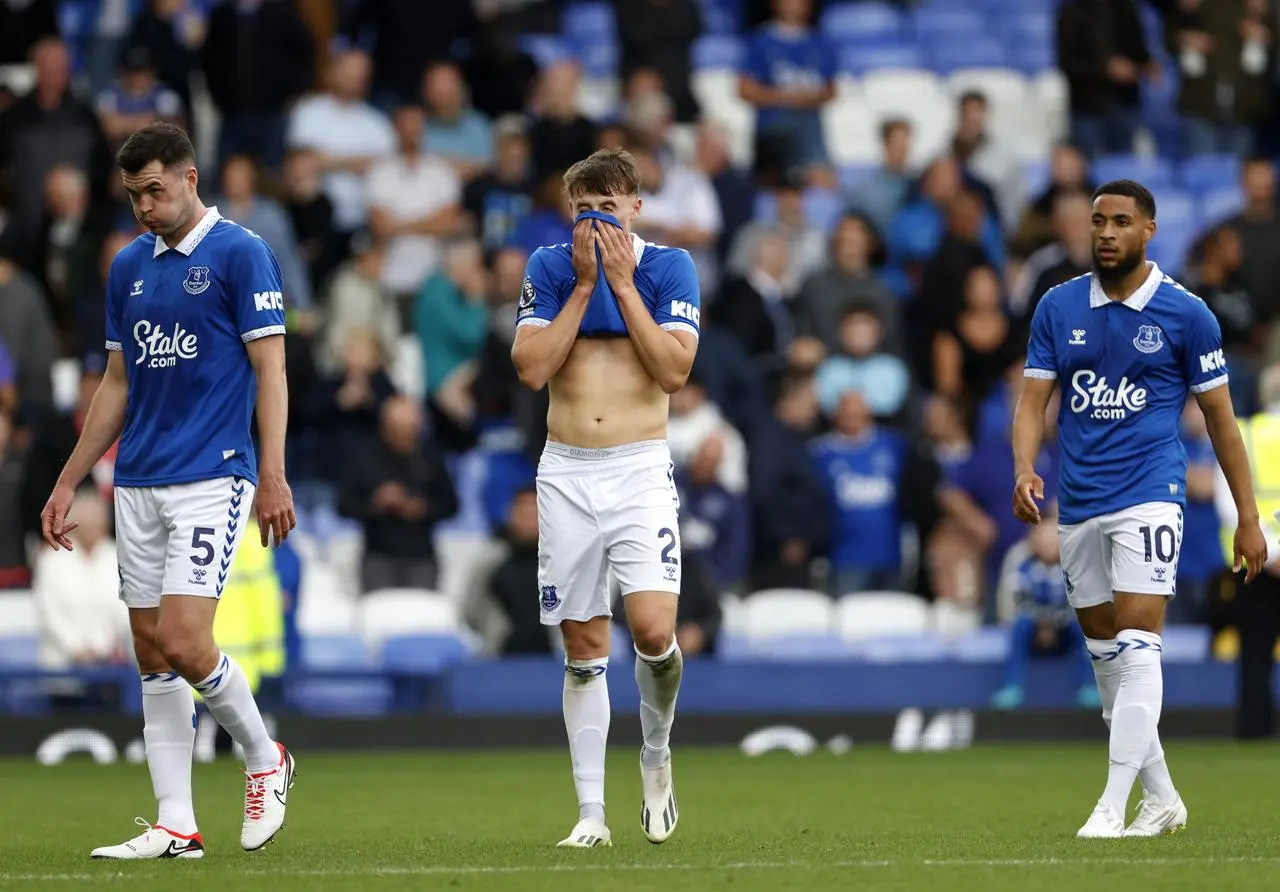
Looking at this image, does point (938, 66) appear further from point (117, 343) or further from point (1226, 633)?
point (117, 343)

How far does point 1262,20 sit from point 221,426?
49.8 feet

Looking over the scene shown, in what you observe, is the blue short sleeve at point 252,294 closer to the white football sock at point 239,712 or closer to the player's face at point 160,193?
the player's face at point 160,193

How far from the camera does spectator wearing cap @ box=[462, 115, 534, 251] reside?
60.9 ft

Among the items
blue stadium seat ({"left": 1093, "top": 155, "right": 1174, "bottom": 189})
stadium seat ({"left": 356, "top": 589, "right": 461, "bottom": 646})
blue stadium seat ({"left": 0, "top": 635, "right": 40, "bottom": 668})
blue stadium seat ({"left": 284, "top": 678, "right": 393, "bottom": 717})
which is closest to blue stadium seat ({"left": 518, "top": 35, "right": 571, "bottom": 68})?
blue stadium seat ({"left": 1093, "top": 155, "right": 1174, "bottom": 189})

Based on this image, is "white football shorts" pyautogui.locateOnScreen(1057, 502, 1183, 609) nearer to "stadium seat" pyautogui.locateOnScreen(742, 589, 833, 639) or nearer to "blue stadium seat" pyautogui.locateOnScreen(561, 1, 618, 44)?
"stadium seat" pyautogui.locateOnScreen(742, 589, 833, 639)

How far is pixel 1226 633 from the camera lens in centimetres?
1619

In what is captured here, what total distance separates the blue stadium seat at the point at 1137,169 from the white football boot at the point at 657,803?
1336cm

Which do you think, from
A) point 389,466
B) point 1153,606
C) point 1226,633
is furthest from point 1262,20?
point 1153,606

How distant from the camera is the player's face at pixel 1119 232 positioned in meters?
8.87

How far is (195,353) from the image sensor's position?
8.08 metres

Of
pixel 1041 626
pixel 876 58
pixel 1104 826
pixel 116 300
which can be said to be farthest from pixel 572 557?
pixel 876 58

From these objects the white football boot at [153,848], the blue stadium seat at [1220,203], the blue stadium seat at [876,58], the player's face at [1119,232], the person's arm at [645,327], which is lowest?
the white football boot at [153,848]

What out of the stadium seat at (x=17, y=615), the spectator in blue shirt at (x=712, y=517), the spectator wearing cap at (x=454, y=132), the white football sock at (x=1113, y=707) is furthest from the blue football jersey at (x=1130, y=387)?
the spectator wearing cap at (x=454, y=132)

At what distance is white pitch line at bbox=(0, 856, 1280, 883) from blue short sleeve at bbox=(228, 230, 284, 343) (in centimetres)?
192
